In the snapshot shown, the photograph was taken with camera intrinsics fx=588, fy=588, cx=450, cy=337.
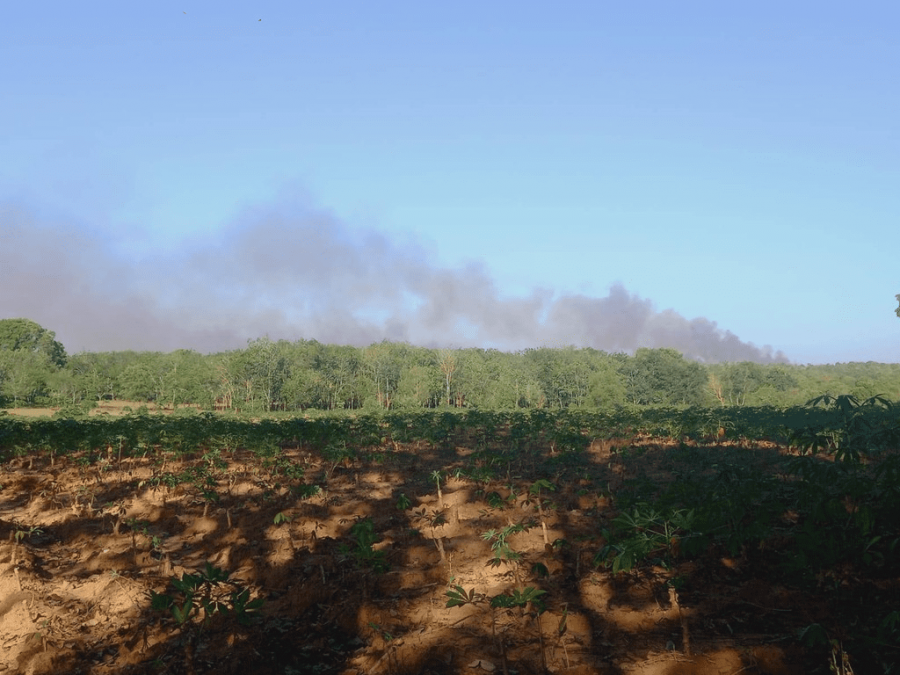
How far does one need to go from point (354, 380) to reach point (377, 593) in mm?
79458

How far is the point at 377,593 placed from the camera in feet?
24.0

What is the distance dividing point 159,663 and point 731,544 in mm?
5935

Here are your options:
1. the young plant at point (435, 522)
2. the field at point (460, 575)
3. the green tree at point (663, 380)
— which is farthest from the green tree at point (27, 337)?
the young plant at point (435, 522)

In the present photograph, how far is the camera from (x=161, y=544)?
951 centimetres

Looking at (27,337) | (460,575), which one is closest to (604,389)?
(460,575)

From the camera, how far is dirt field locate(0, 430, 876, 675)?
566 centimetres

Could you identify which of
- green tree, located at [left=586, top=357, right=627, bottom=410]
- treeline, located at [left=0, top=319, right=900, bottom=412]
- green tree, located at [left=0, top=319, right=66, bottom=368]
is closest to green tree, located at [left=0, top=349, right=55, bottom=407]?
treeline, located at [left=0, top=319, right=900, bottom=412]

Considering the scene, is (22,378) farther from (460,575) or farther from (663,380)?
(663,380)

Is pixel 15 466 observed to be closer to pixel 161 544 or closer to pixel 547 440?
pixel 161 544

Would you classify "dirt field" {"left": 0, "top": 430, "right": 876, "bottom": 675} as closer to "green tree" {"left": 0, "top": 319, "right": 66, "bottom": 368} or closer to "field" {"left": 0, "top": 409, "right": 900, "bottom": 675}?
"field" {"left": 0, "top": 409, "right": 900, "bottom": 675}

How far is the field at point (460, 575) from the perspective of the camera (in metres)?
5.49

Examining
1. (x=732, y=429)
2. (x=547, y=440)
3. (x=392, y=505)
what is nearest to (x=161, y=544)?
(x=392, y=505)

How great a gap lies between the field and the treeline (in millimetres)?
51068

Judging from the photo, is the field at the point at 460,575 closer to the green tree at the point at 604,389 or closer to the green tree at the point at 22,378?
the green tree at the point at 22,378
